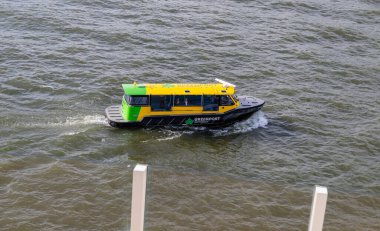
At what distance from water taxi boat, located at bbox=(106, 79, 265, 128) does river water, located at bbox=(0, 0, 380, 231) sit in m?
0.56

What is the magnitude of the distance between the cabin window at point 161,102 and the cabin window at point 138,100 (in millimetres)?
261

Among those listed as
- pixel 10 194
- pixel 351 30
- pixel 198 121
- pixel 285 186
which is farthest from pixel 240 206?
pixel 351 30

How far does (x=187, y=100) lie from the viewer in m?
23.8

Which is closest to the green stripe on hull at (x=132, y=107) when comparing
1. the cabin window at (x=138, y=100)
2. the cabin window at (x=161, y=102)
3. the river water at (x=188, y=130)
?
the cabin window at (x=138, y=100)

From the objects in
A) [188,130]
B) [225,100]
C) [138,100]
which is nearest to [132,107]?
[138,100]

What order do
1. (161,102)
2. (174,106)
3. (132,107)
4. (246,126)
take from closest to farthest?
(132,107), (161,102), (174,106), (246,126)

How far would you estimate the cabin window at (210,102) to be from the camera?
78.6ft

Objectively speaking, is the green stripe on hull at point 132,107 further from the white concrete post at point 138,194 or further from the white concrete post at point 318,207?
the white concrete post at point 318,207

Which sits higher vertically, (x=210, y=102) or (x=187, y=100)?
(x=187, y=100)

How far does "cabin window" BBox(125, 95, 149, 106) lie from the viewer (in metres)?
23.2

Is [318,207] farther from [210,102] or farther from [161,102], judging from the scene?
[210,102]

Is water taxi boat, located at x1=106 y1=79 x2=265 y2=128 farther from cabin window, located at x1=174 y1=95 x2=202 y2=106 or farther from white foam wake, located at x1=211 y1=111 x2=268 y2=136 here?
white foam wake, located at x1=211 y1=111 x2=268 y2=136

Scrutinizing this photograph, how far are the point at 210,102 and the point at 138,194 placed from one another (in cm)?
1747

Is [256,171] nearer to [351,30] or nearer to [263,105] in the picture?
[263,105]
